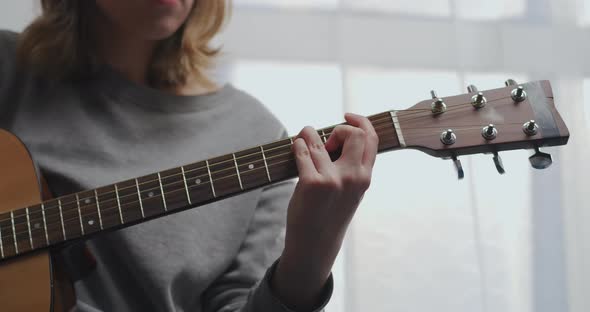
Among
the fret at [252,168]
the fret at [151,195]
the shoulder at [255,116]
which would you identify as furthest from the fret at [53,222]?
the shoulder at [255,116]

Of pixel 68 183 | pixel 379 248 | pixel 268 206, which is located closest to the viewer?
pixel 68 183

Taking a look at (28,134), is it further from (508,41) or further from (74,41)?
(508,41)

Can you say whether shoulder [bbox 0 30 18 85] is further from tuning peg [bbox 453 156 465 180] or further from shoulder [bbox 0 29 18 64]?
tuning peg [bbox 453 156 465 180]

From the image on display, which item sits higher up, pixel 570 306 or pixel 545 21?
pixel 545 21

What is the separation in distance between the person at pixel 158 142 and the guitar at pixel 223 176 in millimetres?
41

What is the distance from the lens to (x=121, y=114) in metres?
1.03

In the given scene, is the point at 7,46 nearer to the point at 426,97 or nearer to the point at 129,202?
the point at 129,202

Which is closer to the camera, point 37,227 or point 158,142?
point 37,227

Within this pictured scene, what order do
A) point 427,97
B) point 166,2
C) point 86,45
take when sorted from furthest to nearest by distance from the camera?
point 427,97 < point 86,45 < point 166,2

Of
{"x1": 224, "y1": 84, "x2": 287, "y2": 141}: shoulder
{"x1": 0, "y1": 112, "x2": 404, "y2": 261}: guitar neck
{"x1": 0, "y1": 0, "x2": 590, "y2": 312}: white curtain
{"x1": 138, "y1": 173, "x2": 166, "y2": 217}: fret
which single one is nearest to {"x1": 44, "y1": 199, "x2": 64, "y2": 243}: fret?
{"x1": 0, "y1": 112, "x2": 404, "y2": 261}: guitar neck

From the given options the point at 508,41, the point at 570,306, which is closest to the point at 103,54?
the point at 508,41

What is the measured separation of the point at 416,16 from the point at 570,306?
0.57 metres

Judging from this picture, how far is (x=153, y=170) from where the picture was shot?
99cm

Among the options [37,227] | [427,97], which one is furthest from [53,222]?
[427,97]
